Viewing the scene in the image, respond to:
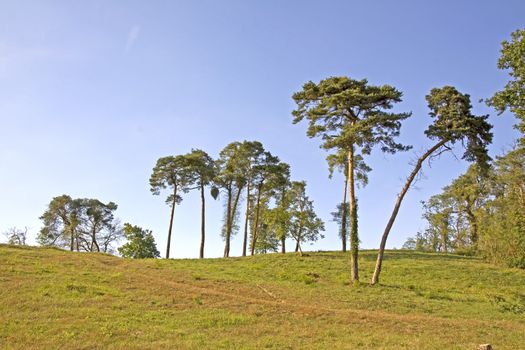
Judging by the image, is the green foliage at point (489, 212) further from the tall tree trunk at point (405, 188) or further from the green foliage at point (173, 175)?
the green foliage at point (173, 175)

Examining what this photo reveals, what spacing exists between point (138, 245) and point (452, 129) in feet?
143

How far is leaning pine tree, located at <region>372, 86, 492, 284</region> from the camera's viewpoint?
3053 centimetres

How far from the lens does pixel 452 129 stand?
30.3 metres

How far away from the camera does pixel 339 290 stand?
2755 cm

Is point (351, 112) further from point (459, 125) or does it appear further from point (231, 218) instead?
point (231, 218)

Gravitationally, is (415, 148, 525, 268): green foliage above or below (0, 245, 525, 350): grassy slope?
above

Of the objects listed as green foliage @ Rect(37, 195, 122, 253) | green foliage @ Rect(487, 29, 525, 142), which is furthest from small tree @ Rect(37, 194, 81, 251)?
green foliage @ Rect(487, 29, 525, 142)

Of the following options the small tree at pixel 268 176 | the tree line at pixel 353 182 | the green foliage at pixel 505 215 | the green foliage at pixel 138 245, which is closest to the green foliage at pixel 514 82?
the tree line at pixel 353 182

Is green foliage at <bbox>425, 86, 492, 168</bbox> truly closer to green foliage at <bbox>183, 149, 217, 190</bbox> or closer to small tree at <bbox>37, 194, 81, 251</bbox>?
green foliage at <bbox>183, 149, 217, 190</bbox>

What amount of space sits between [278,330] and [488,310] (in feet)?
42.3

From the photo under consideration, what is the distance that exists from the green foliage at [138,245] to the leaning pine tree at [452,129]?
122 ft

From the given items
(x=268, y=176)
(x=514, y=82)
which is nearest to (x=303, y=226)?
(x=268, y=176)

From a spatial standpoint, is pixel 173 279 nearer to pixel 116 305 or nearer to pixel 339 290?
pixel 116 305

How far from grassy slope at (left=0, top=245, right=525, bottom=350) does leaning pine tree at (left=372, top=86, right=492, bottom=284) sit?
20.6 feet
